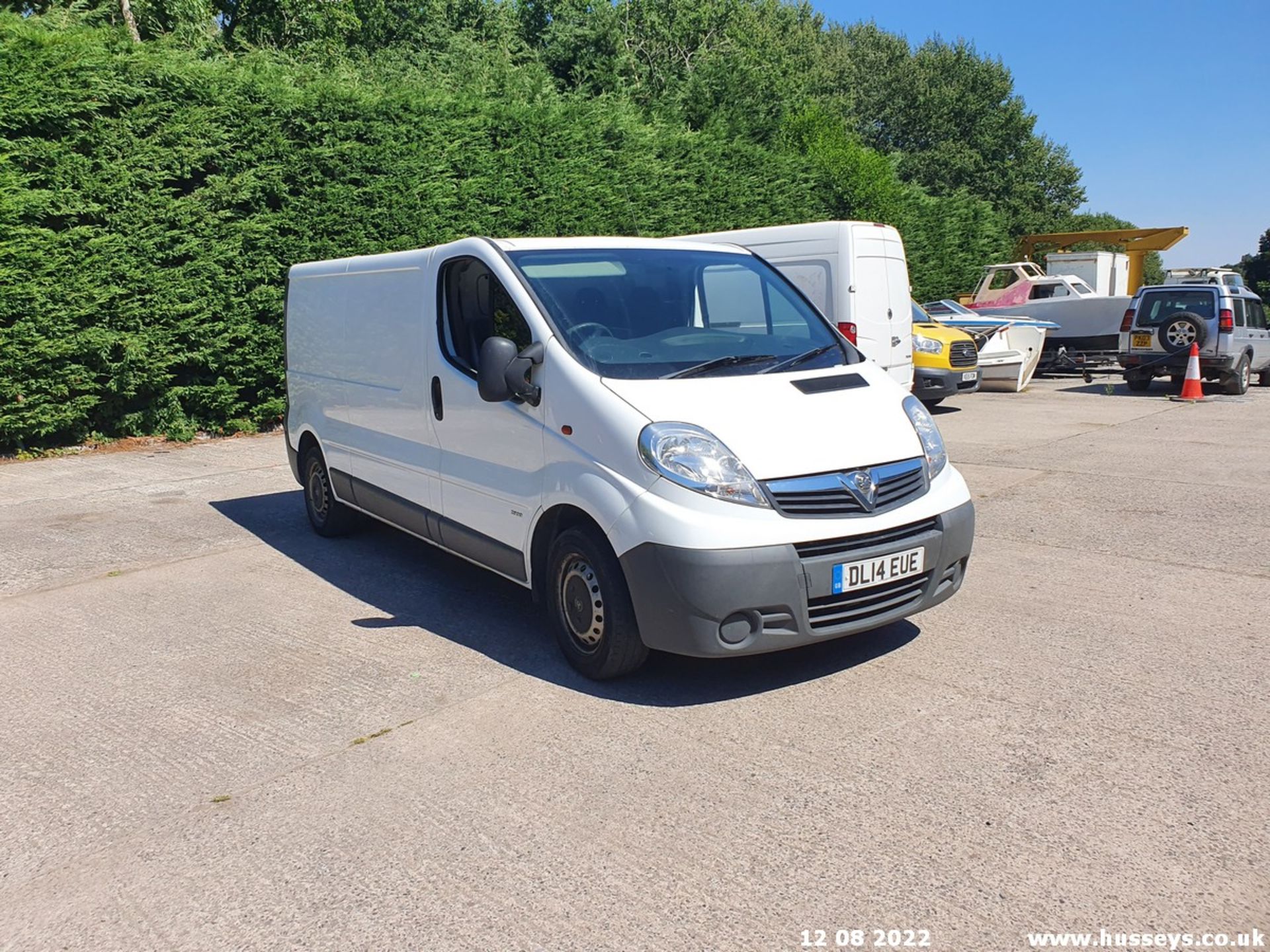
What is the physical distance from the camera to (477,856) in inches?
128

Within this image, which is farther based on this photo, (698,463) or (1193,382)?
(1193,382)

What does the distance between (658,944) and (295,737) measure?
1988 millimetres

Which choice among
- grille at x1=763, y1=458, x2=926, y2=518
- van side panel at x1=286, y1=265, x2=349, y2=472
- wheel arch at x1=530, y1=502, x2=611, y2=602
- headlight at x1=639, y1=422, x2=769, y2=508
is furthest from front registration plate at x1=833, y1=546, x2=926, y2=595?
van side panel at x1=286, y1=265, x2=349, y2=472

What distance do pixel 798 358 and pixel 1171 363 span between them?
13.8 meters

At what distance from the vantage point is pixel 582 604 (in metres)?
4.57

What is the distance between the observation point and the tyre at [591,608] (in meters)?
4.37

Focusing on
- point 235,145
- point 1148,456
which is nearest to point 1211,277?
point 1148,456

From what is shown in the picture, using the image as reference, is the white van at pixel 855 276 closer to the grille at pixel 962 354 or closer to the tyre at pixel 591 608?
the grille at pixel 962 354

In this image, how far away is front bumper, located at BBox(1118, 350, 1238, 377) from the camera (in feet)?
53.1

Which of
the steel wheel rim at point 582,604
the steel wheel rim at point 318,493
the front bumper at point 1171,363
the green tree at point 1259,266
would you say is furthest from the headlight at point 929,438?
the green tree at point 1259,266

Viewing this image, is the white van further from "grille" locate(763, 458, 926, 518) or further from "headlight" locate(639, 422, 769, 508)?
"headlight" locate(639, 422, 769, 508)

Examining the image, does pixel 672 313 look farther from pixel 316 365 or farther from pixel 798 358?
pixel 316 365

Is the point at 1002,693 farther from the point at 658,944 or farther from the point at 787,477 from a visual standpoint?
the point at 658,944

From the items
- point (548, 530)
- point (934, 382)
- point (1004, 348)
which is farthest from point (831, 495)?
point (1004, 348)
